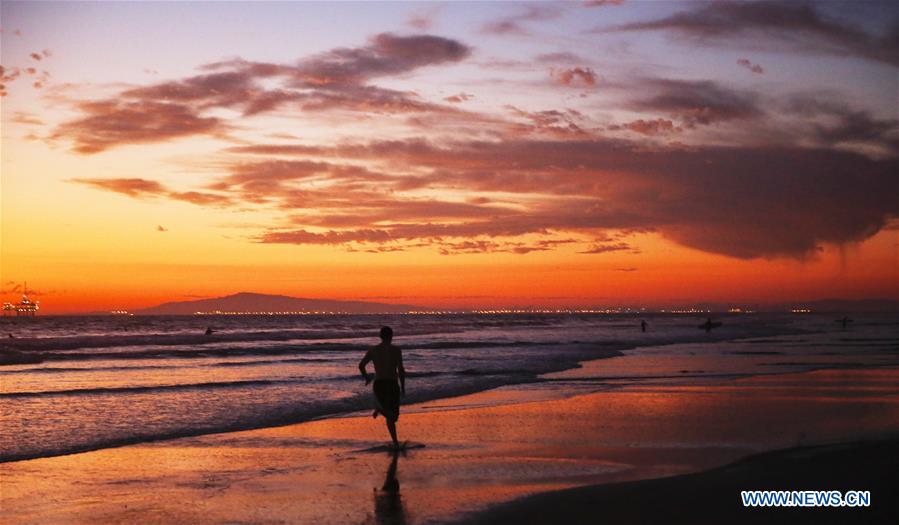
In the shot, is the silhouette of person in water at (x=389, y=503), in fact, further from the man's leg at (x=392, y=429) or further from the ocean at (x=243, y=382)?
the ocean at (x=243, y=382)

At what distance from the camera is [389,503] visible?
32.8 feet

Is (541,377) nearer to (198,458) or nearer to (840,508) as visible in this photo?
(198,458)

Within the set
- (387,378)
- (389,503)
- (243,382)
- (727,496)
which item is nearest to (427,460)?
(387,378)

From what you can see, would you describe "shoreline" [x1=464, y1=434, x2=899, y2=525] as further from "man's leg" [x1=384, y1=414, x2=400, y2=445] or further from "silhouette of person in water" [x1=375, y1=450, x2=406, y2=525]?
"man's leg" [x1=384, y1=414, x2=400, y2=445]

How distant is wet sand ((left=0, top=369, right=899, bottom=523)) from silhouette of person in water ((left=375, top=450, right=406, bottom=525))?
0.03 metres

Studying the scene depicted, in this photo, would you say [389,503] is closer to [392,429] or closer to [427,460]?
[427,460]

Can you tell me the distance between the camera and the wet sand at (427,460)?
9.98m

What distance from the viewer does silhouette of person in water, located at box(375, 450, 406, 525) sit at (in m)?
9.20

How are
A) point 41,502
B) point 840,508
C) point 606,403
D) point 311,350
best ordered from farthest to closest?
point 311,350, point 606,403, point 41,502, point 840,508

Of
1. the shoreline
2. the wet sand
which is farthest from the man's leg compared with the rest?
the shoreline

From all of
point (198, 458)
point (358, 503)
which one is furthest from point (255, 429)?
point (358, 503)

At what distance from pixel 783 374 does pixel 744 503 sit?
2043cm

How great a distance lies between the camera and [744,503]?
982cm

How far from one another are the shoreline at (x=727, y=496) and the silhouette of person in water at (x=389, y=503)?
2.44ft
